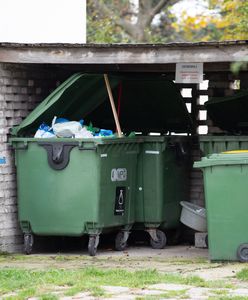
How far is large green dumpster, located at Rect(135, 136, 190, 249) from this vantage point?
1327cm

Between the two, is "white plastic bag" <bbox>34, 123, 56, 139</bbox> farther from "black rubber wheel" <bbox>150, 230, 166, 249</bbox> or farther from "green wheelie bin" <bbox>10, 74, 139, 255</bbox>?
"black rubber wheel" <bbox>150, 230, 166, 249</bbox>

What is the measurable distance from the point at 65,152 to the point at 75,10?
5547 mm

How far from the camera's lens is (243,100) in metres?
13.6

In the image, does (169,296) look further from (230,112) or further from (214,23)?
(214,23)

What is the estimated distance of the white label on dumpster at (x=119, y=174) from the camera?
12.6m

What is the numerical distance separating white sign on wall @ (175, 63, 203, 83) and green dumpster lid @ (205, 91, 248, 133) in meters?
1.04

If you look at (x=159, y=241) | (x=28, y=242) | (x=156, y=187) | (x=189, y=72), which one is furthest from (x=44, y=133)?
(x=159, y=241)

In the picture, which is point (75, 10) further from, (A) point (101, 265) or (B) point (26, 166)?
(A) point (101, 265)

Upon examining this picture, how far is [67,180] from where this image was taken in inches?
486

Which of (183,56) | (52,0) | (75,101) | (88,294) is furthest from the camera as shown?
(52,0)

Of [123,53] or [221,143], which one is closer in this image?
[123,53]

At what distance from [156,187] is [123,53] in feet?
6.03

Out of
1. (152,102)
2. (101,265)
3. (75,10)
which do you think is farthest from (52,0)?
(101,265)

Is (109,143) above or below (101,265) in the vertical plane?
above
